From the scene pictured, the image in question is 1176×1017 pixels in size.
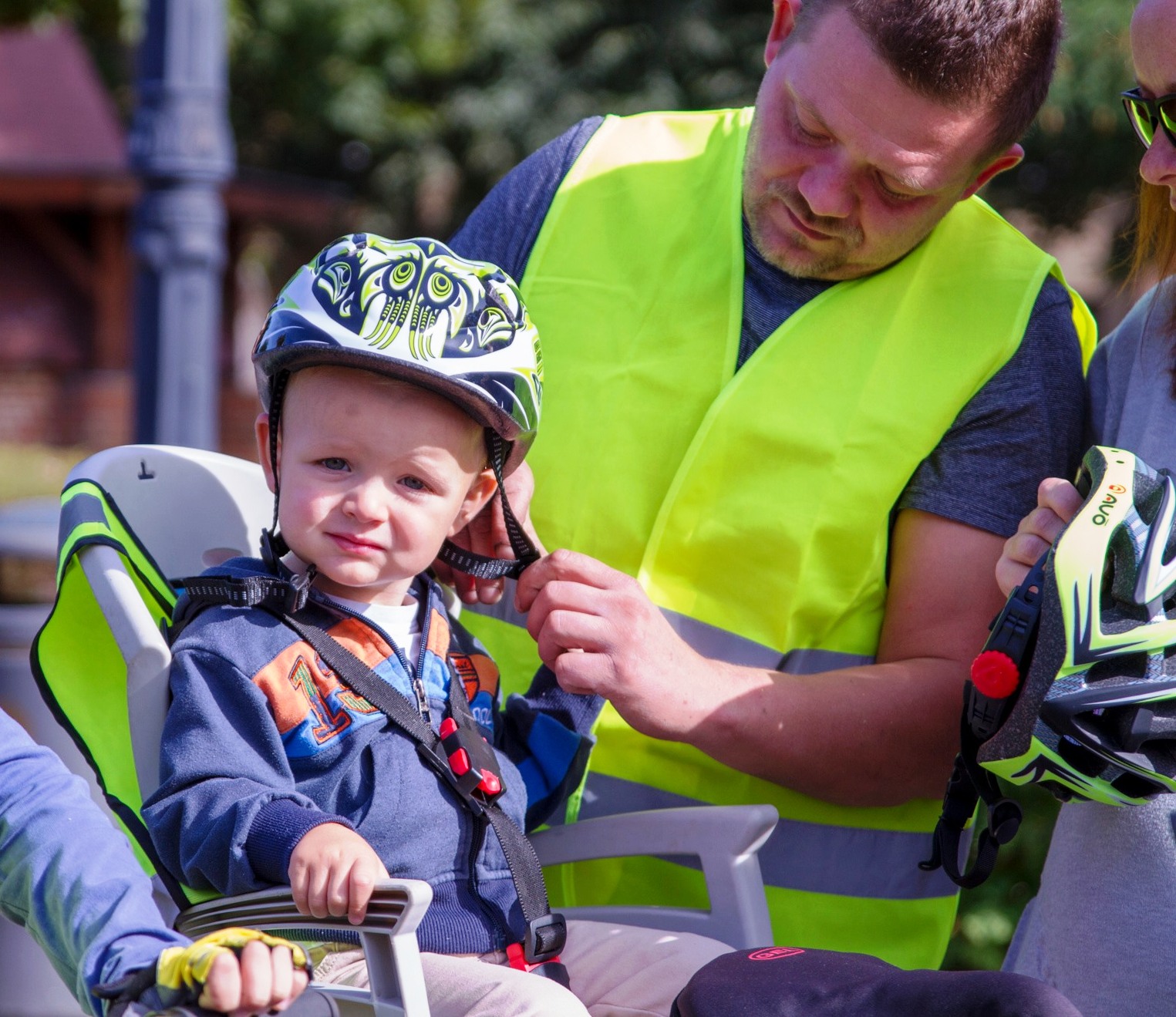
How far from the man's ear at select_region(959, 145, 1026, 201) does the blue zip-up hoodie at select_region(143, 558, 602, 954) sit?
1.32 metres

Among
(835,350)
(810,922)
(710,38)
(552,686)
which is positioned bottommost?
(810,922)

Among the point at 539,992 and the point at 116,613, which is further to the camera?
the point at 116,613

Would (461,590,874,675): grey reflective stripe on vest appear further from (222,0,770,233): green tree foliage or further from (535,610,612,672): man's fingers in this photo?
(222,0,770,233): green tree foliage

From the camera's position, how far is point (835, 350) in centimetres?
288

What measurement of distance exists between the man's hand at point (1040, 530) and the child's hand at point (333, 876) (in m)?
1.02

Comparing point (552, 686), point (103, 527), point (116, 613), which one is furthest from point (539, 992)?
point (103, 527)

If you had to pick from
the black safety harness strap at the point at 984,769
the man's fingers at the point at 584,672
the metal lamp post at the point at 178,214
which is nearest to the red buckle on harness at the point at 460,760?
the man's fingers at the point at 584,672

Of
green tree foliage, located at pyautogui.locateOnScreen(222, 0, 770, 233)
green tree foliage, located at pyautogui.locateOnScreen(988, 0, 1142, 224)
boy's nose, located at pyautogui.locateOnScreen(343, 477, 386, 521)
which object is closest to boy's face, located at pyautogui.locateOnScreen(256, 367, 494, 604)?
boy's nose, located at pyautogui.locateOnScreen(343, 477, 386, 521)

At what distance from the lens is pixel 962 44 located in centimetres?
262

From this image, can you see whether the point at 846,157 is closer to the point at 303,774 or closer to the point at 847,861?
the point at 847,861

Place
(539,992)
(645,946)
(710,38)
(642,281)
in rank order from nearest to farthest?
(539,992)
(645,946)
(642,281)
(710,38)

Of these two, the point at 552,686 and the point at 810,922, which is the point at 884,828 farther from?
the point at 552,686

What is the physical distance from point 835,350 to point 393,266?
2.92 feet

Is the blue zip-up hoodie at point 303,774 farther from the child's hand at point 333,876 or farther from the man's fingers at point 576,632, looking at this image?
the man's fingers at point 576,632
